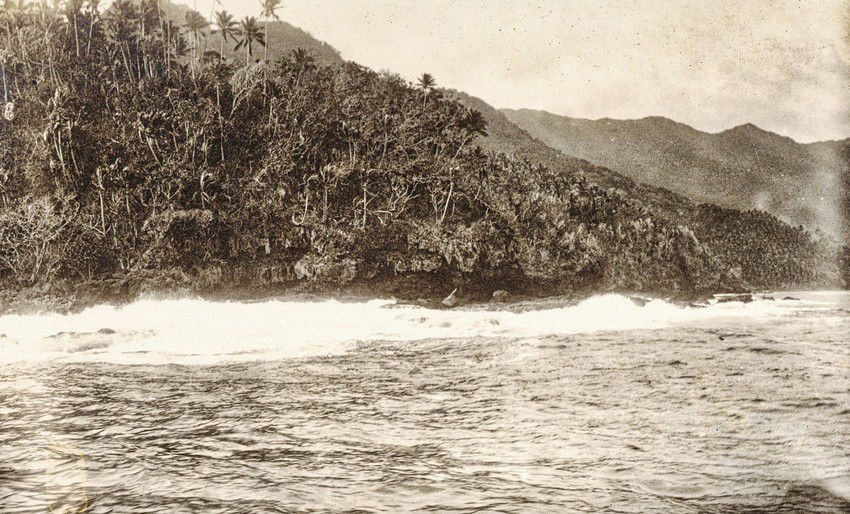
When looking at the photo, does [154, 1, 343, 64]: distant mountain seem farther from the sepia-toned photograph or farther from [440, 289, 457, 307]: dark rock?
[440, 289, 457, 307]: dark rock

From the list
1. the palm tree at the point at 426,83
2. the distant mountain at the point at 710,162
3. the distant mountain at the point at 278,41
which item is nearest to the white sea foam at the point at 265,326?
the palm tree at the point at 426,83

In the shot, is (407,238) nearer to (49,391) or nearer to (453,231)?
(453,231)

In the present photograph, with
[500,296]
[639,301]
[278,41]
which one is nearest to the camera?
[639,301]

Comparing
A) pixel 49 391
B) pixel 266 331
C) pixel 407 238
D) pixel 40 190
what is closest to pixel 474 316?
pixel 266 331

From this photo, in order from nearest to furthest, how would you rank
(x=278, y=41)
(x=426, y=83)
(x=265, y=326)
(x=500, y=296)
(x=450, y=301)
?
(x=265, y=326)
(x=450, y=301)
(x=500, y=296)
(x=426, y=83)
(x=278, y=41)

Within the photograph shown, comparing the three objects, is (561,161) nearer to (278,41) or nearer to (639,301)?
(639,301)

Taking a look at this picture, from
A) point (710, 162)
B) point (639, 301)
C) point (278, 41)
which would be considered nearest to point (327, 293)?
point (639, 301)

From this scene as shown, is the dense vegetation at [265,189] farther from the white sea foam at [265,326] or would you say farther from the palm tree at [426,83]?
the white sea foam at [265,326]
